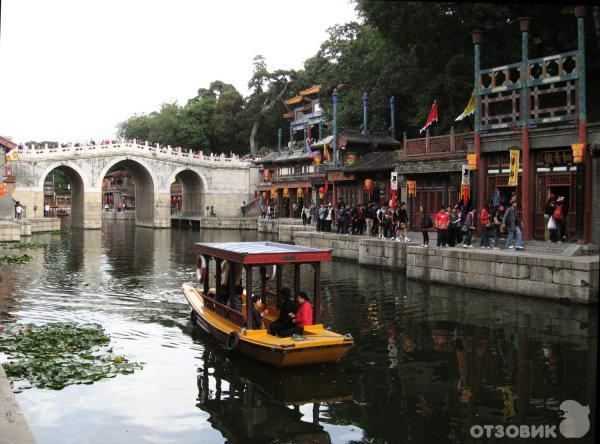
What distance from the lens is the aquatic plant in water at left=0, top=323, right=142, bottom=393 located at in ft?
28.5

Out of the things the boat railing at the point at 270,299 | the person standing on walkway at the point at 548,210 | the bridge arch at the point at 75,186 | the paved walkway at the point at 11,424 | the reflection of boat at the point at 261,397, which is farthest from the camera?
the bridge arch at the point at 75,186

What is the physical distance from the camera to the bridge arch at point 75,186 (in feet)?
148

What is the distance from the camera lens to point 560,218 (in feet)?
54.6

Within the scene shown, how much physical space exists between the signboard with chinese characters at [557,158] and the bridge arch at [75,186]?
36.9m

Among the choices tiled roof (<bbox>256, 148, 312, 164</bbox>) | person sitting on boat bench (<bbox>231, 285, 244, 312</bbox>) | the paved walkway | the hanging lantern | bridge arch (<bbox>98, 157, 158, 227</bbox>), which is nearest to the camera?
the paved walkway

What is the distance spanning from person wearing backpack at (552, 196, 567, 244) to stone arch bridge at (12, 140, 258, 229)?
3689 centimetres

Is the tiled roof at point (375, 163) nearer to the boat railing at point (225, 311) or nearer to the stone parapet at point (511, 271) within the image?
the stone parapet at point (511, 271)

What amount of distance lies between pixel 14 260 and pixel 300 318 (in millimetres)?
16540

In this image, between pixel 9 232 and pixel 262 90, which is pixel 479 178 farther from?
pixel 262 90

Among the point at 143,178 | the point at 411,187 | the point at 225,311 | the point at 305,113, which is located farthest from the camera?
the point at 305,113

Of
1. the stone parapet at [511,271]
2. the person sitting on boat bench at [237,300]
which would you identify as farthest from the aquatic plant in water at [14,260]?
the stone parapet at [511,271]

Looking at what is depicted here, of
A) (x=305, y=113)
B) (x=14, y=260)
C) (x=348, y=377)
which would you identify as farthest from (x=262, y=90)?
(x=348, y=377)

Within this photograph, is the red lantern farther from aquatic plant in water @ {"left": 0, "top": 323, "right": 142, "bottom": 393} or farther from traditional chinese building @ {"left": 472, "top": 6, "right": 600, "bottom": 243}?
aquatic plant in water @ {"left": 0, "top": 323, "right": 142, "bottom": 393}

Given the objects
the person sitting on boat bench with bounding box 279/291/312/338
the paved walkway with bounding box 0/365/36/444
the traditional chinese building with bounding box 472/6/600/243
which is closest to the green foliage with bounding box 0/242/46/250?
the traditional chinese building with bounding box 472/6/600/243
